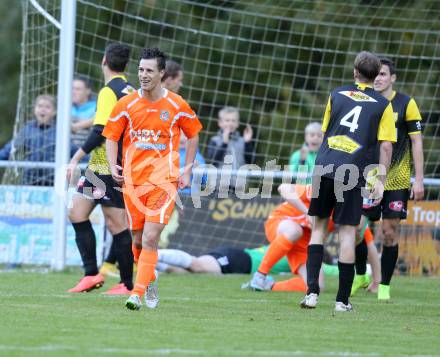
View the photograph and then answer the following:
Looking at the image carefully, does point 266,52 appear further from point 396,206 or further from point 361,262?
point 396,206

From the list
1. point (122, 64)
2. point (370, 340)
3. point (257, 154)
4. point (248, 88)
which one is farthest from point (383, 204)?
point (248, 88)

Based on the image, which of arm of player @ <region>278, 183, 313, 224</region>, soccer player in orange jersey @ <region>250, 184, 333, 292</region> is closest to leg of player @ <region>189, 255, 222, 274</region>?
soccer player in orange jersey @ <region>250, 184, 333, 292</region>

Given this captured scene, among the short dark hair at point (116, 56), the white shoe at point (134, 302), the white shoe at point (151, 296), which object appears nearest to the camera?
the white shoe at point (134, 302)

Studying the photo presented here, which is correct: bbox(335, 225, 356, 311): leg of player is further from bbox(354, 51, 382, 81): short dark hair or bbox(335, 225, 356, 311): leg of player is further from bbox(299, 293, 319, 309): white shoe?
bbox(354, 51, 382, 81): short dark hair

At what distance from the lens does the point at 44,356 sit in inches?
213

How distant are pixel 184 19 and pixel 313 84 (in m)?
1.94

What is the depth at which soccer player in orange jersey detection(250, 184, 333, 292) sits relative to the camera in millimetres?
10125

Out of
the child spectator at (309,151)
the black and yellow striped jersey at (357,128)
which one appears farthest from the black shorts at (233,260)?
the black and yellow striped jersey at (357,128)

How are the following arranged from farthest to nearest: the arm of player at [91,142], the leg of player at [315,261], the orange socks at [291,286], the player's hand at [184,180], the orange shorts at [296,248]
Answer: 1. the orange shorts at [296,248]
2. the orange socks at [291,286]
3. the arm of player at [91,142]
4. the leg of player at [315,261]
5. the player's hand at [184,180]

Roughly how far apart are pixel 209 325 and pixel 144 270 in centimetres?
94

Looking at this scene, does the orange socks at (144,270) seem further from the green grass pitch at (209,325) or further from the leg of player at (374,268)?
the leg of player at (374,268)

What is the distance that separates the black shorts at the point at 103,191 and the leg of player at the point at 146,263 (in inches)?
67.5

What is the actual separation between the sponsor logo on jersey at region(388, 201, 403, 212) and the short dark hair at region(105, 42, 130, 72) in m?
2.66

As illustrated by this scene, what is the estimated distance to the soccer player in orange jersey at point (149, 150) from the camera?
25.5 feet
